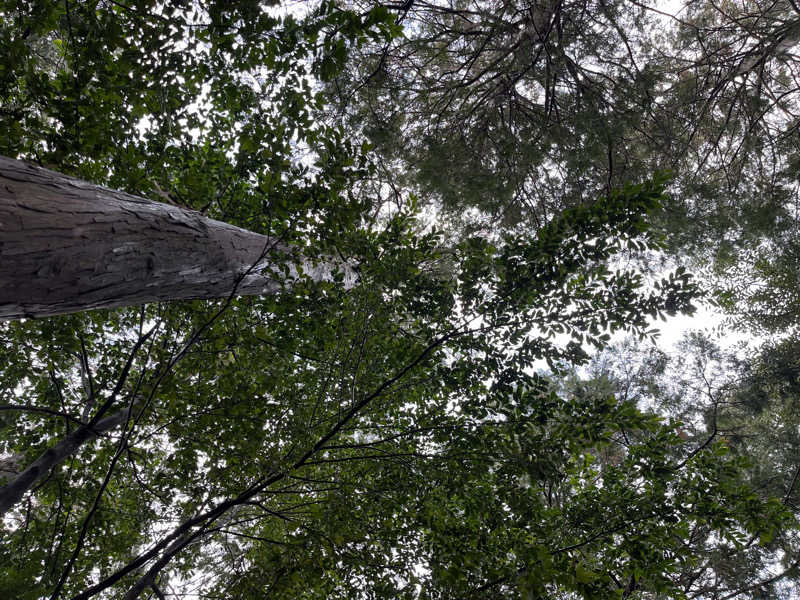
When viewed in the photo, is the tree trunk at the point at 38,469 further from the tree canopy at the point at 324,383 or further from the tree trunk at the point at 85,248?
the tree trunk at the point at 85,248

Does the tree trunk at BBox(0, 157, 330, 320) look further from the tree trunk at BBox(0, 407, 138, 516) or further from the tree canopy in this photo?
the tree trunk at BBox(0, 407, 138, 516)

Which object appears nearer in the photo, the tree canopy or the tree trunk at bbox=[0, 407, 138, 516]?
the tree canopy

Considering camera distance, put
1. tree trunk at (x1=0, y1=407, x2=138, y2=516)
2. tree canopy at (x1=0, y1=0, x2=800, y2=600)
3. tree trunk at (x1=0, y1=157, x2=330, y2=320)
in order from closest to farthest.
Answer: tree trunk at (x1=0, y1=157, x2=330, y2=320) → tree canopy at (x1=0, y1=0, x2=800, y2=600) → tree trunk at (x1=0, y1=407, x2=138, y2=516)

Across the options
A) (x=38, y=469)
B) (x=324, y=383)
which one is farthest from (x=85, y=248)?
(x=38, y=469)

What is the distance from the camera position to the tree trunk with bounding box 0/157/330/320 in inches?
48.9

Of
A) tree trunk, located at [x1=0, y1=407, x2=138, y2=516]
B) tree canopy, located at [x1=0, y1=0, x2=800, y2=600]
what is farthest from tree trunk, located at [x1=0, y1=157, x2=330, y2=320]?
tree trunk, located at [x1=0, y1=407, x2=138, y2=516]

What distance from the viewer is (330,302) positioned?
2.67m

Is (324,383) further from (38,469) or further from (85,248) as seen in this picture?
(38,469)

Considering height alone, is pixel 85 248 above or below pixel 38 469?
below

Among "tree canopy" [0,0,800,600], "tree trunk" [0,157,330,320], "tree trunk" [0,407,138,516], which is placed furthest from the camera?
"tree trunk" [0,407,138,516]

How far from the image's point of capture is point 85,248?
1.42 m

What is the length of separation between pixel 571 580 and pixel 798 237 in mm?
7716

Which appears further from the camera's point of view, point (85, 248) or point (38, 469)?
point (38, 469)

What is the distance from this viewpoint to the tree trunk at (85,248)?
48.9 inches
